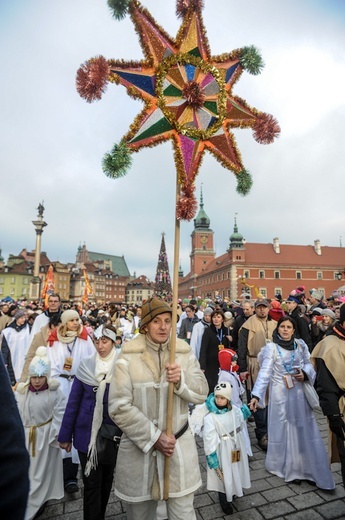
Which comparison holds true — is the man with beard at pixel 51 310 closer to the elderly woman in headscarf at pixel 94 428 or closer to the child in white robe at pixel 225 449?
the elderly woman in headscarf at pixel 94 428

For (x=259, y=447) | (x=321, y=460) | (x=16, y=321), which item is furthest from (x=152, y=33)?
(x=16, y=321)

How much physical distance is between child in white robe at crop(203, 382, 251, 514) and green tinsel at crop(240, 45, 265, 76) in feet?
11.9

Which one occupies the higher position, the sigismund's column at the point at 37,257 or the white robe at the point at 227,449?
the sigismund's column at the point at 37,257

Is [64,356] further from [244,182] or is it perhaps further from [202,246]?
[202,246]

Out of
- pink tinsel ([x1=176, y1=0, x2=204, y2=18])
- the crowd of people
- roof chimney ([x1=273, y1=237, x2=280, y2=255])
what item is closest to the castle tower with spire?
roof chimney ([x1=273, y1=237, x2=280, y2=255])

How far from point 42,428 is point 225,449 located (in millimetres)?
2135

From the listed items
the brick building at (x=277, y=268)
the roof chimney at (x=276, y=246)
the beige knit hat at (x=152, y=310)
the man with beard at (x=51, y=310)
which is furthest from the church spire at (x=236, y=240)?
the beige knit hat at (x=152, y=310)

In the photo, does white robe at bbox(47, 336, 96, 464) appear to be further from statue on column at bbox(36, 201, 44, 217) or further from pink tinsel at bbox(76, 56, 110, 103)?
statue on column at bbox(36, 201, 44, 217)

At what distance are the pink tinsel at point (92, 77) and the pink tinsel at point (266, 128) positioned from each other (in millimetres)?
1668

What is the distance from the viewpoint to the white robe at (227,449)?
3.51 m

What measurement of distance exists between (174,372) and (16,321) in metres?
7.11

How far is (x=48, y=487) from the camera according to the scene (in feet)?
11.6

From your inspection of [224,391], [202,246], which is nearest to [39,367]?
[224,391]

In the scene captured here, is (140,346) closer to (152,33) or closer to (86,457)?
(86,457)
